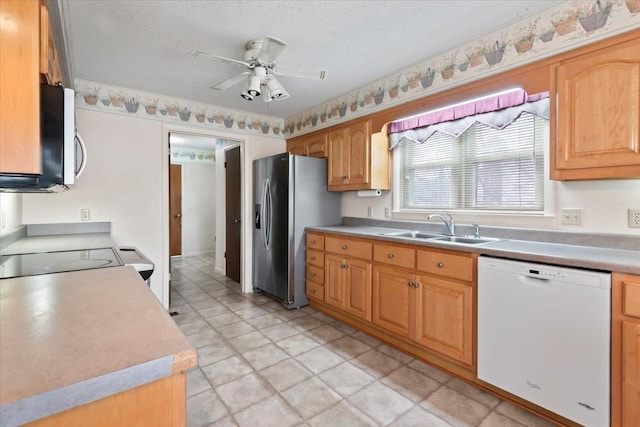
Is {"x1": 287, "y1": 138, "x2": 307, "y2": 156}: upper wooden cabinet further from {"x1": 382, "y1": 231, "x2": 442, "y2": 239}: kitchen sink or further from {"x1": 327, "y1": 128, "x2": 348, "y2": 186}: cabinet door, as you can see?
{"x1": 382, "y1": 231, "x2": 442, "y2": 239}: kitchen sink

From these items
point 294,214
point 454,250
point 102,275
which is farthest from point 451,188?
point 102,275

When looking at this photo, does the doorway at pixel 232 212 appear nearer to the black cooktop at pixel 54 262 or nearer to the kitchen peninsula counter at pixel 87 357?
the black cooktop at pixel 54 262

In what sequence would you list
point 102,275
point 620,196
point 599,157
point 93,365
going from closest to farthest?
1. point 93,365
2. point 102,275
3. point 599,157
4. point 620,196

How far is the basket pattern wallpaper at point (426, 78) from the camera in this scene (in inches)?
69.4

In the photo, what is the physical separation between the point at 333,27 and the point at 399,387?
2413 mm

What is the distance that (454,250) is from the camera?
6.70 feet

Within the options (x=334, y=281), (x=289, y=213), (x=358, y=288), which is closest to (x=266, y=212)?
(x=289, y=213)

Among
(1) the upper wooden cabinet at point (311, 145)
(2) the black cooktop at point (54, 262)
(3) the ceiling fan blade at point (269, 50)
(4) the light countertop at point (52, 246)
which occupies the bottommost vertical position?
(2) the black cooktop at point (54, 262)

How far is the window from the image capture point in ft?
7.29

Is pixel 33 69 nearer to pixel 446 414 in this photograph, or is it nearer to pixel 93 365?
pixel 93 365

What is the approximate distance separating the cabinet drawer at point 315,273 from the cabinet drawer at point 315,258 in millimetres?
43

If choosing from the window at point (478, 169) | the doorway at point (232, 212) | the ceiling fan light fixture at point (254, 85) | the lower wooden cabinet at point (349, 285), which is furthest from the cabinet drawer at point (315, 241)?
the ceiling fan light fixture at point (254, 85)

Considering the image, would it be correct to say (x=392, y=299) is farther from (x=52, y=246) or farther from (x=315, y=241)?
(x=52, y=246)

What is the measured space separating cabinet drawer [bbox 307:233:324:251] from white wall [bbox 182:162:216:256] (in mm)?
4254
